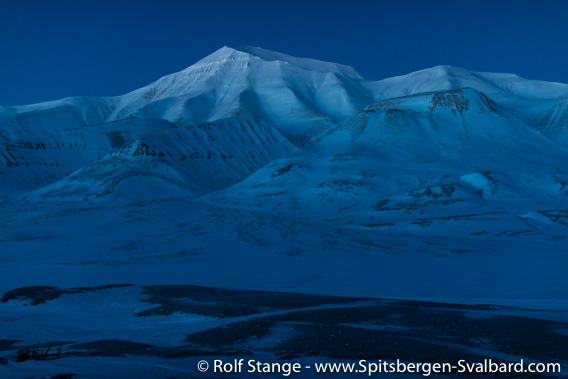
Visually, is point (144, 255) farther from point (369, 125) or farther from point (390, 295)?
point (369, 125)

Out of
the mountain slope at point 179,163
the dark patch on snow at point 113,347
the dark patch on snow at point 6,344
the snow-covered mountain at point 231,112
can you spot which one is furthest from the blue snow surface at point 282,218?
the snow-covered mountain at point 231,112

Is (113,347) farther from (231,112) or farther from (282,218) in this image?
(231,112)

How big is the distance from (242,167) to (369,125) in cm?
2723

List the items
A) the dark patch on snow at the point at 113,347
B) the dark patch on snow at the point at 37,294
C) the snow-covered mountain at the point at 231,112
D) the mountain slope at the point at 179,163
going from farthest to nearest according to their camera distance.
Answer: the snow-covered mountain at the point at 231,112 < the mountain slope at the point at 179,163 < the dark patch on snow at the point at 37,294 < the dark patch on snow at the point at 113,347

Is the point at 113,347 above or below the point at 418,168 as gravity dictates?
below

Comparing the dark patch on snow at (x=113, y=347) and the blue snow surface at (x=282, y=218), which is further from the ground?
the blue snow surface at (x=282, y=218)

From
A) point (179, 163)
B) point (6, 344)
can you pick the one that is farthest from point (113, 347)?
point (179, 163)

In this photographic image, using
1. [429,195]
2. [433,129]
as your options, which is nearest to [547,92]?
[433,129]

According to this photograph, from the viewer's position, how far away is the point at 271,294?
21.2 metres

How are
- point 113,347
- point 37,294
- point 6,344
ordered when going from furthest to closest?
1. point 37,294
2. point 6,344
3. point 113,347

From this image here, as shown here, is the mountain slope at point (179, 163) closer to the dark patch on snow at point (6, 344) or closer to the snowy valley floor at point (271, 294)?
the snowy valley floor at point (271, 294)

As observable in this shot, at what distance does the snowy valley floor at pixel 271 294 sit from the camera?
11875 millimetres

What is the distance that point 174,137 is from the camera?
110125mm

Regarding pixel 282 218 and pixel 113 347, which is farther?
pixel 282 218
